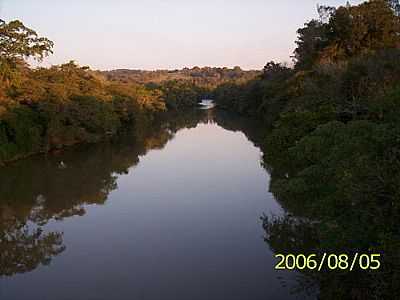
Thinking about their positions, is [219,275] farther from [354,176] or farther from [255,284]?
[354,176]

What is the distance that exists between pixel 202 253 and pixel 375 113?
5.47 meters

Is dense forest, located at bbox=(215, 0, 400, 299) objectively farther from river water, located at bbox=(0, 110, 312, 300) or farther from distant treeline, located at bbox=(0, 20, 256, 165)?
distant treeline, located at bbox=(0, 20, 256, 165)

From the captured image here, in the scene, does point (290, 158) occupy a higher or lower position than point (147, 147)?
higher

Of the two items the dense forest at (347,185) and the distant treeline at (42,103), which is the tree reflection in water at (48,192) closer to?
the distant treeline at (42,103)

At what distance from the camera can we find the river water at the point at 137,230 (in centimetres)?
932

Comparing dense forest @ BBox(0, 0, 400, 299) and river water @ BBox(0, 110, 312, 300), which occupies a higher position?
dense forest @ BBox(0, 0, 400, 299)

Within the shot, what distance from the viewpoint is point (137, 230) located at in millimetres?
13047

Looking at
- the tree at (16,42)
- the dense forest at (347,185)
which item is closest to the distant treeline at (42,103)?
the tree at (16,42)

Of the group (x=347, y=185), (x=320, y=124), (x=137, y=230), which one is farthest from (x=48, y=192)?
(x=347, y=185)

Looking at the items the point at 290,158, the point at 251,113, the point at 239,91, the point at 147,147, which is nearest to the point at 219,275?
the point at 290,158

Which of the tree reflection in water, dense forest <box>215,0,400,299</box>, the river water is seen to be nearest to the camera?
dense forest <box>215,0,400,299</box>

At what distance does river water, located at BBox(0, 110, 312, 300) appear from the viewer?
932 centimetres

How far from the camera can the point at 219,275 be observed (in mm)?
9711

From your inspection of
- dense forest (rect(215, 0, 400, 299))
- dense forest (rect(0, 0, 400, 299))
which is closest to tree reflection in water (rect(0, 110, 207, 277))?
dense forest (rect(0, 0, 400, 299))
